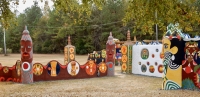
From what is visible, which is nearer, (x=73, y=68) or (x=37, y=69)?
(x=37, y=69)

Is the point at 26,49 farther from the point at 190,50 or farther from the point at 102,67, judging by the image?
the point at 190,50

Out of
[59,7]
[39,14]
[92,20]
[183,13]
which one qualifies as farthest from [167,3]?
[39,14]

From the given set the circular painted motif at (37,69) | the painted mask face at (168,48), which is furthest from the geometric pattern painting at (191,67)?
the circular painted motif at (37,69)

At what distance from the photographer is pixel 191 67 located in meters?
9.07

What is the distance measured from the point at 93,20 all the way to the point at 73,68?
26.3 metres

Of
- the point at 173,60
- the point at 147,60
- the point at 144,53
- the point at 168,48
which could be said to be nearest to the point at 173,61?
the point at 173,60

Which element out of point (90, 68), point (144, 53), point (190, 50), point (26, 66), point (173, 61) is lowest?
point (90, 68)

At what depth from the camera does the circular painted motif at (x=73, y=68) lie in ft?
42.3

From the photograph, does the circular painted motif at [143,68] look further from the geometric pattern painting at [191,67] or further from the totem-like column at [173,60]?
the geometric pattern painting at [191,67]

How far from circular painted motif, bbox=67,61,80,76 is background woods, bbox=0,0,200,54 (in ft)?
7.62

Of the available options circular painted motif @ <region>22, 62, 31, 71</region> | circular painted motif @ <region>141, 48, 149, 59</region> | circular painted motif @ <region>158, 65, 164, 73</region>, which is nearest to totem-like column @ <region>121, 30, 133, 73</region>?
circular painted motif @ <region>141, 48, 149, 59</region>

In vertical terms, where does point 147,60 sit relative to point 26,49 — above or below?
below

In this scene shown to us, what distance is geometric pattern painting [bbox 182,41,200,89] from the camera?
9000 mm

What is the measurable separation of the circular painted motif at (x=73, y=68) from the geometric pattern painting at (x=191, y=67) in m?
5.66
